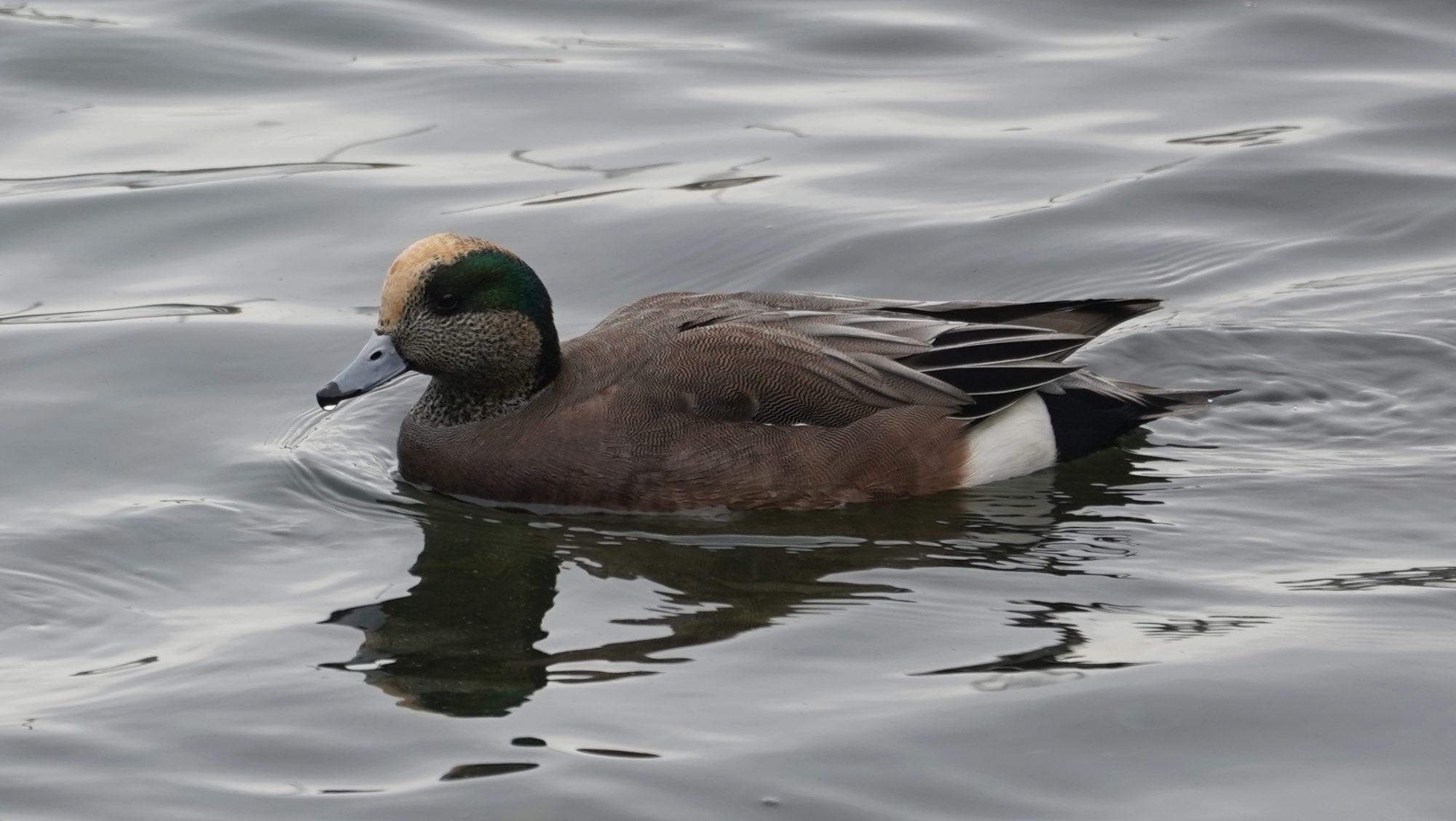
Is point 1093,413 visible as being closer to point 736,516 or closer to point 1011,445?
point 1011,445

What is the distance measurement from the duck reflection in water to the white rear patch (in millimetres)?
62

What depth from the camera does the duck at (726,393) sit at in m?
6.40

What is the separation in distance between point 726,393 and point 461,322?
A: 0.94 m

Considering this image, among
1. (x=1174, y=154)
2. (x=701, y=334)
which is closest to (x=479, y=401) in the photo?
(x=701, y=334)

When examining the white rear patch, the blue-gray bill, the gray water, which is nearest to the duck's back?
the white rear patch

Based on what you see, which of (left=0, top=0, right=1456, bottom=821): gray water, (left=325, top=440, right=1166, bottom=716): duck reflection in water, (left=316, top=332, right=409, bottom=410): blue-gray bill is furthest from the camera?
(left=316, top=332, right=409, bottom=410): blue-gray bill

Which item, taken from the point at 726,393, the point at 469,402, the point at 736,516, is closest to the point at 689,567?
the point at 736,516

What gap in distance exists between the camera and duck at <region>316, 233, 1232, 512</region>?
640 centimetres

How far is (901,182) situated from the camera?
31.1 feet

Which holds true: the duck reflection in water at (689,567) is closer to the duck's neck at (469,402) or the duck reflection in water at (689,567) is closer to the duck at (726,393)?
the duck at (726,393)

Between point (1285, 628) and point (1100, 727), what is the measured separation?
0.81m

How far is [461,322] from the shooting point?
664cm

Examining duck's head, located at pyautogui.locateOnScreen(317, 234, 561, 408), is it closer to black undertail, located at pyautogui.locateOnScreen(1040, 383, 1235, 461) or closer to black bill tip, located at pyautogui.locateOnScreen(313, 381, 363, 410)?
black bill tip, located at pyautogui.locateOnScreen(313, 381, 363, 410)

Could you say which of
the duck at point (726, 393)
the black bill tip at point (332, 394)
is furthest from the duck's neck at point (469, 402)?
the black bill tip at point (332, 394)
